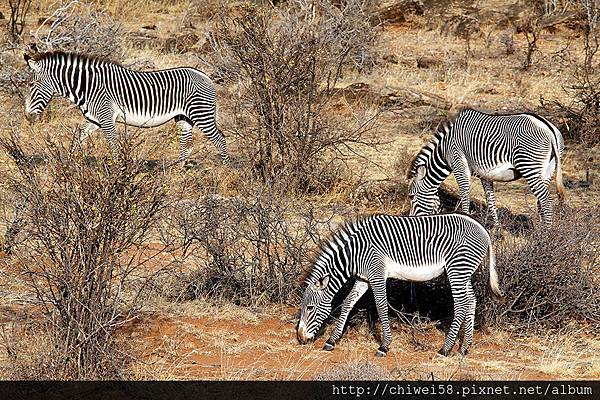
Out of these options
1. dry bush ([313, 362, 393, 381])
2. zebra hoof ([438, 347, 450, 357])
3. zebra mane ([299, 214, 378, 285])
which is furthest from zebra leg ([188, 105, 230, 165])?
dry bush ([313, 362, 393, 381])

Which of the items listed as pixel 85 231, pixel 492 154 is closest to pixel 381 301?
pixel 85 231

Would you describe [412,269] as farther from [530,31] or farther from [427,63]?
[530,31]

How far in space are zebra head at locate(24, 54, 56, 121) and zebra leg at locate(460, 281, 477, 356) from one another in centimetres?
694

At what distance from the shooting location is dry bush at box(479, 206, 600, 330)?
7883 millimetres

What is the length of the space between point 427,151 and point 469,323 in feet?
10.9

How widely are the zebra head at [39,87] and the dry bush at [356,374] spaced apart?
695cm

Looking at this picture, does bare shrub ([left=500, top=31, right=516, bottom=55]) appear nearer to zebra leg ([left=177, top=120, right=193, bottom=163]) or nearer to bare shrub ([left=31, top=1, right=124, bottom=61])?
bare shrub ([left=31, top=1, right=124, bottom=61])

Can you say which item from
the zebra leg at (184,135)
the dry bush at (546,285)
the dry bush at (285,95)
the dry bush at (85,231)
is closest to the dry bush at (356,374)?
the dry bush at (85,231)

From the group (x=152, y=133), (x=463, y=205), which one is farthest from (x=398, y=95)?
(x=463, y=205)

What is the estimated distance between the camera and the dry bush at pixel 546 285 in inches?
310

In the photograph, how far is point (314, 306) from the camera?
7.34m

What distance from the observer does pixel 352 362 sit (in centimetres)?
698

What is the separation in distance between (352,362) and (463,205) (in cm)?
380

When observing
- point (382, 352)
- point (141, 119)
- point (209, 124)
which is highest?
point (141, 119)
